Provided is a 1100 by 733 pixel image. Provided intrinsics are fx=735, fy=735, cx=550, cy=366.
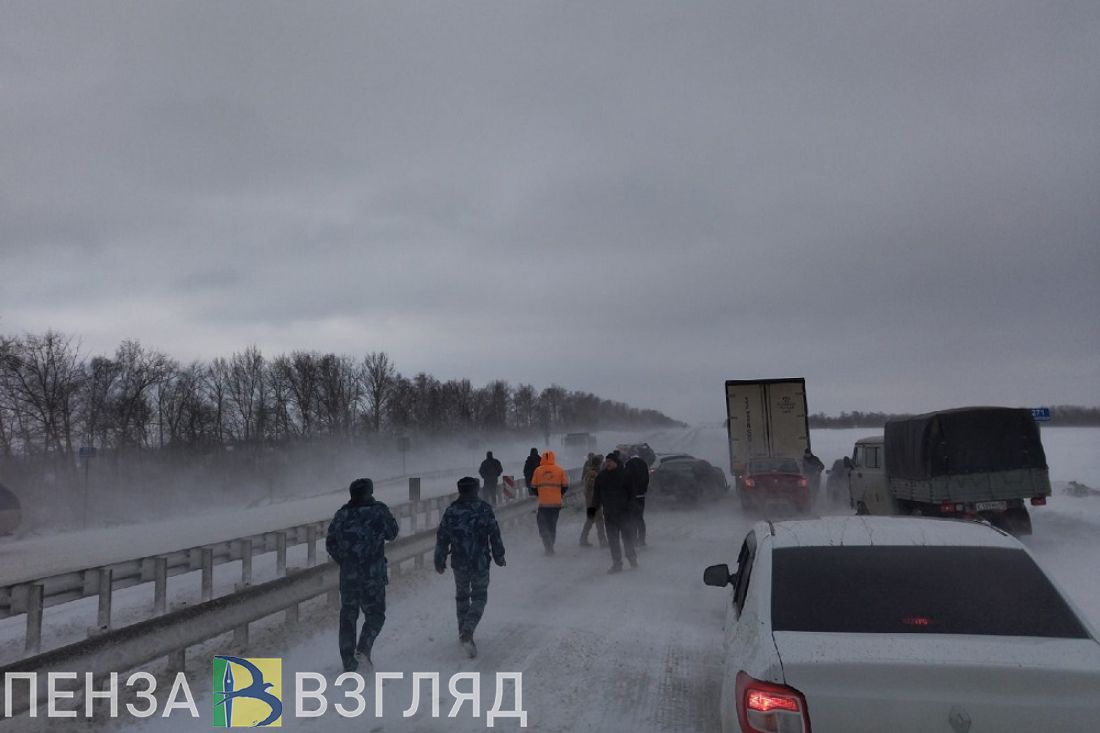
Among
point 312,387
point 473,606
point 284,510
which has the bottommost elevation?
point 284,510

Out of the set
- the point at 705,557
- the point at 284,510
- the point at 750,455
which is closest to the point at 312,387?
the point at 284,510

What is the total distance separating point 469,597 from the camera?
752cm

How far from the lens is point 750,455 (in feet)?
77.8

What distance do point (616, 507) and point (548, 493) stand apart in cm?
206

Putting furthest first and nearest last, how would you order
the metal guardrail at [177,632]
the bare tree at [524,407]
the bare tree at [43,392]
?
the bare tree at [524,407] < the bare tree at [43,392] < the metal guardrail at [177,632]

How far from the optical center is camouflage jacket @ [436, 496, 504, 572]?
7504 mm

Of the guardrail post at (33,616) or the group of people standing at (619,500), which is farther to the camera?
the group of people standing at (619,500)

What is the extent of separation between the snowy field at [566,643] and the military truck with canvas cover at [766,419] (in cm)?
972

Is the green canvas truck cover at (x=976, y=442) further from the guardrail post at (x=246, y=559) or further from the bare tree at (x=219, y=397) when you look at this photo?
the bare tree at (x=219, y=397)

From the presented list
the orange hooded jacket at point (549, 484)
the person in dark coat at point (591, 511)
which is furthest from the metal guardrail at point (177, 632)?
the person in dark coat at point (591, 511)

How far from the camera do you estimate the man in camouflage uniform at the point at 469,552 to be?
7418 millimetres

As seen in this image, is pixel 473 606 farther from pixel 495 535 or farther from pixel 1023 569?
pixel 1023 569

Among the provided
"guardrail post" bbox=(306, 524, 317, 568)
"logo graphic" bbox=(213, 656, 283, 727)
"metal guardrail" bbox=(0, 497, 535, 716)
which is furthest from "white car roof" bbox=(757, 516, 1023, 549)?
"guardrail post" bbox=(306, 524, 317, 568)

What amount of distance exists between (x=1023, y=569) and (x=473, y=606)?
502 cm
